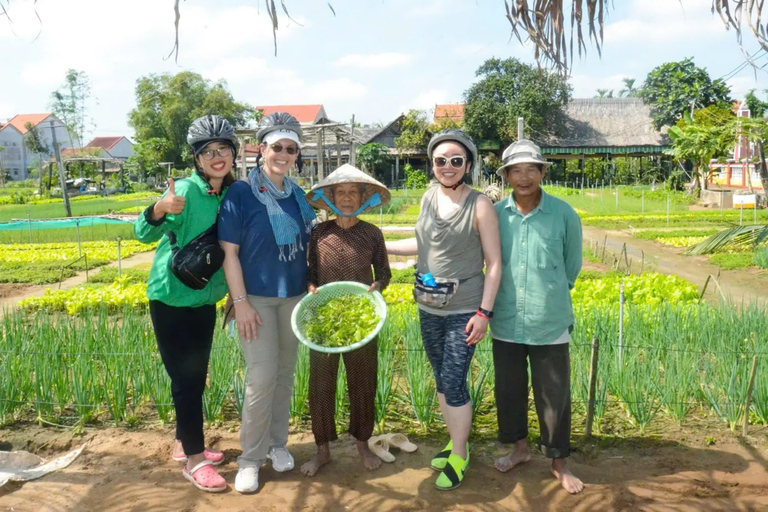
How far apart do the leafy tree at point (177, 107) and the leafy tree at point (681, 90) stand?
2473cm

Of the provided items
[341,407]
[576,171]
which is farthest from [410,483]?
[576,171]

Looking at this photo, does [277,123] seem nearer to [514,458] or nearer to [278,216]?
[278,216]

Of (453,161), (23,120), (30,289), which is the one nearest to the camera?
(453,161)

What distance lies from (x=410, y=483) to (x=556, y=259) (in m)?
1.12

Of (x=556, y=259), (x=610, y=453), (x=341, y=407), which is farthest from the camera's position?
(x=341, y=407)

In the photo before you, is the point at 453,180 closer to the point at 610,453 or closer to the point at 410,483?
the point at 410,483

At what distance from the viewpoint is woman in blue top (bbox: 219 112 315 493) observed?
2.62 m

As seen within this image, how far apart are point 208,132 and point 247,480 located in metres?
1.43

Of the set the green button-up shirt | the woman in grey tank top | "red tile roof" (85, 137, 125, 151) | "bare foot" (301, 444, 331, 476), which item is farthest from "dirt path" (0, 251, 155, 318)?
"red tile roof" (85, 137, 125, 151)

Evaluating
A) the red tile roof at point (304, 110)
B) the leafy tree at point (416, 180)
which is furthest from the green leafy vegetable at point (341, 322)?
the red tile roof at point (304, 110)

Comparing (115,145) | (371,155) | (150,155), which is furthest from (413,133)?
(115,145)

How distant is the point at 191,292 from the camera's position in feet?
8.63

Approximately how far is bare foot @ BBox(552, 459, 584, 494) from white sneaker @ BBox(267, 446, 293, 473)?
3.74ft

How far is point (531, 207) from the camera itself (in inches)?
106
